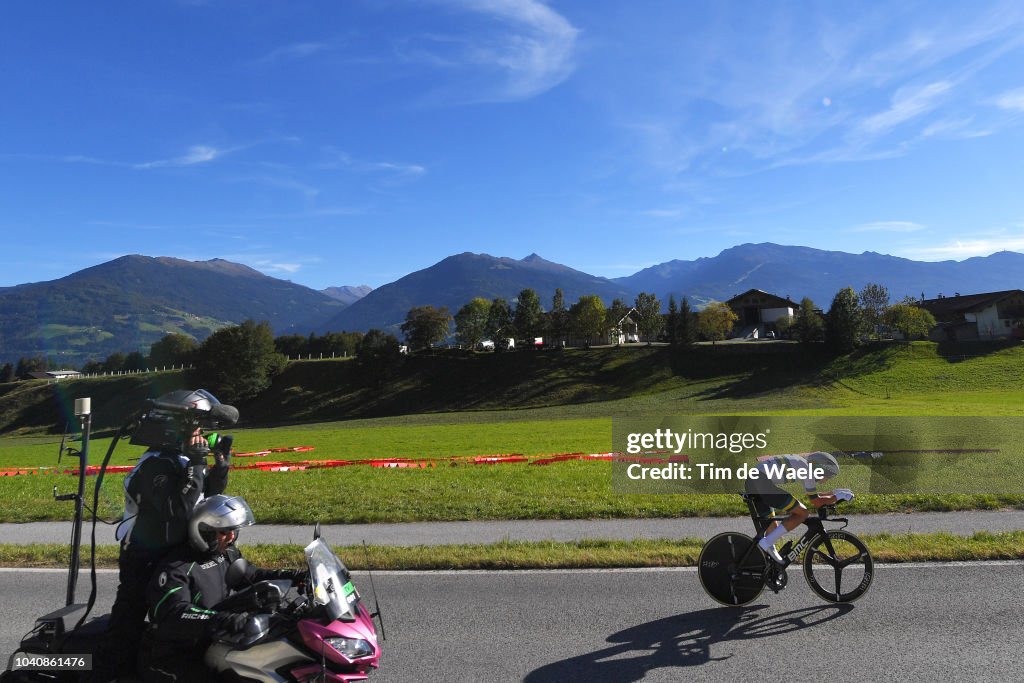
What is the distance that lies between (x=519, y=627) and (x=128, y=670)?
3459mm

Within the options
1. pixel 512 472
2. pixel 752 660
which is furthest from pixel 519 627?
pixel 512 472

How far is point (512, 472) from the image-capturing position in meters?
18.8

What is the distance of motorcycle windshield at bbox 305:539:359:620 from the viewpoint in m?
4.11

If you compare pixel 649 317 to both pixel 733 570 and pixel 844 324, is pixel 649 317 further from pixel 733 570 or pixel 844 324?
pixel 733 570

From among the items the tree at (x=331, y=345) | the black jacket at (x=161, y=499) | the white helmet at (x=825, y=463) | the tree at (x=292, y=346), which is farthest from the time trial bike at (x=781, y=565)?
the tree at (x=292, y=346)

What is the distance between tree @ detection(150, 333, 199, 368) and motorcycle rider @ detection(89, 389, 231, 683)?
6161 inches

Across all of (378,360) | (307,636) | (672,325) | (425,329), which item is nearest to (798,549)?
(307,636)

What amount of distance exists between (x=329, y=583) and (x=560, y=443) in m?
26.9

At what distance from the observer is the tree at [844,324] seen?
9375 cm

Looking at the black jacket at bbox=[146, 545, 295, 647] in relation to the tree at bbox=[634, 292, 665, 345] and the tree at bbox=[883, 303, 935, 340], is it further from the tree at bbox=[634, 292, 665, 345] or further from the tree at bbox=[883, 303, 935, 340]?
the tree at bbox=[883, 303, 935, 340]

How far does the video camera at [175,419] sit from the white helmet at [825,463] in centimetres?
573

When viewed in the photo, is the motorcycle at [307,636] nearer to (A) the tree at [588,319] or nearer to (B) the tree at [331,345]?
(A) the tree at [588,319]

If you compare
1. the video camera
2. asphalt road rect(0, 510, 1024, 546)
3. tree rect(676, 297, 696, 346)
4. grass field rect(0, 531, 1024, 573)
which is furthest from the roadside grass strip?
tree rect(676, 297, 696, 346)

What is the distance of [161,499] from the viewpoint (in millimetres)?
4469
